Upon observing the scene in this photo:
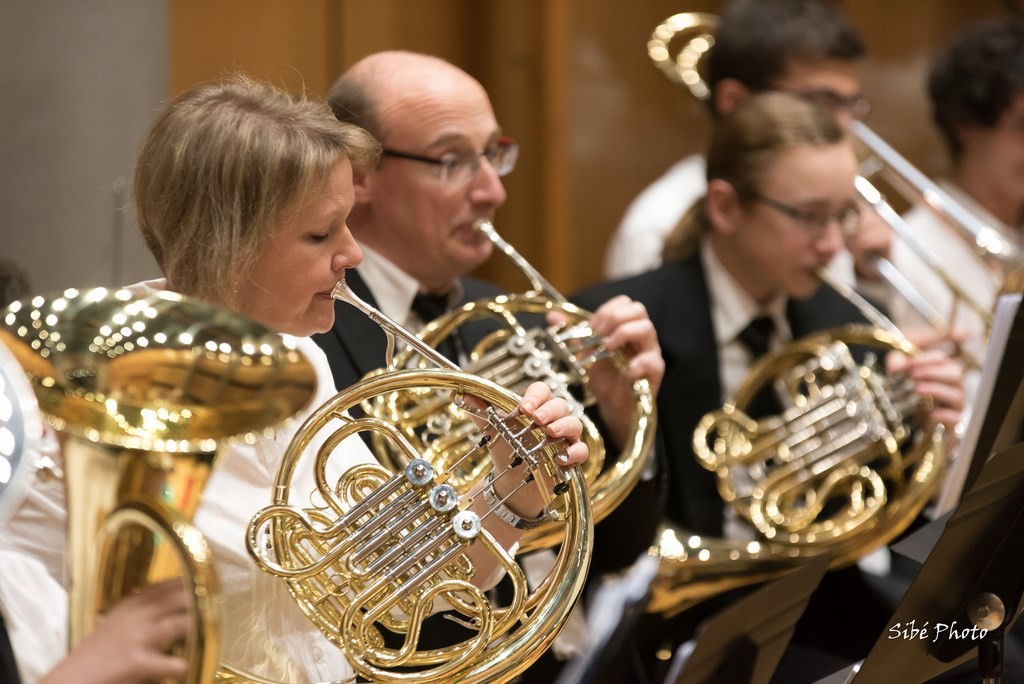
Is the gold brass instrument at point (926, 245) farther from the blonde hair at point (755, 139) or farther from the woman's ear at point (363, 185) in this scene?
the woman's ear at point (363, 185)

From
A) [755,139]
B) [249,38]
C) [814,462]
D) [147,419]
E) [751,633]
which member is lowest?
[814,462]

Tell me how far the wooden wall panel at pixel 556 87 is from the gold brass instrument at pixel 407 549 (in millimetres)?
1447

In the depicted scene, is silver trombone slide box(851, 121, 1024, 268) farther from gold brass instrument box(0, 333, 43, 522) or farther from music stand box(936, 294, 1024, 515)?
gold brass instrument box(0, 333, 43, 522)

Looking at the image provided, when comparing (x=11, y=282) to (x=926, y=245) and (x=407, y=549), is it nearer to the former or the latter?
(x=407, y=549)

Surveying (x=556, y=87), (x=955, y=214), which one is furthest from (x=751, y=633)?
(x=556, y=87)

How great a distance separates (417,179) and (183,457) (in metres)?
0.99

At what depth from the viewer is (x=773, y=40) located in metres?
3.08

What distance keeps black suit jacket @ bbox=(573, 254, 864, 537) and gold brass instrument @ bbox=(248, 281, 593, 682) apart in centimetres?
98

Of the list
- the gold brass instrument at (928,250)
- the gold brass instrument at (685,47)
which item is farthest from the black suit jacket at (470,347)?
the gold brass instrument at (685,47)

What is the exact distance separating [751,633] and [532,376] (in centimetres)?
49

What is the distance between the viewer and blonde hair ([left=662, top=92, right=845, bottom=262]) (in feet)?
8.43

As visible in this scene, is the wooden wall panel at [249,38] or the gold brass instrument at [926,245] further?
the gold brass instrument at [926,245]

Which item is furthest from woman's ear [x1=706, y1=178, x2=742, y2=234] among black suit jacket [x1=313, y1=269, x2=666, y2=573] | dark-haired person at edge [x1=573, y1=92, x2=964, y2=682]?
black suit jacket [x1=313, y1=269, x2=666, y2=573]

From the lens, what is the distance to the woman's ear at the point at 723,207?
2.61 m
